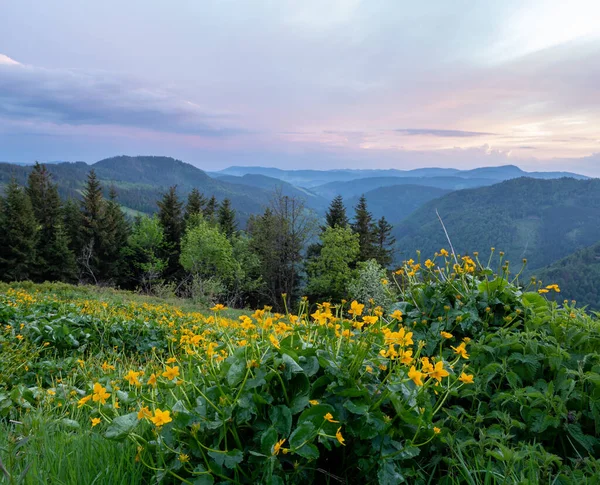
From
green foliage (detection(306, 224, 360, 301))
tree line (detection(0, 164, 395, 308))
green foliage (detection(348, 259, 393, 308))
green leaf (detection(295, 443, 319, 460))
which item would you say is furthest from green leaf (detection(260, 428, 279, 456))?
green foliage (detection(306, 224, 360, 301))

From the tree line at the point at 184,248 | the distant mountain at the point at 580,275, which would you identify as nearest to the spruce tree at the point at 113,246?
the tree line at the point at 184,248

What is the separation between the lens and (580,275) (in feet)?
338

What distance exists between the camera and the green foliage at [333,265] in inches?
1415

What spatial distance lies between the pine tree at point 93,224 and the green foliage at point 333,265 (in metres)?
21.9

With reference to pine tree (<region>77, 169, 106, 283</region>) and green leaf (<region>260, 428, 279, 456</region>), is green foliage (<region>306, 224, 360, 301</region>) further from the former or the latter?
green leaf (<region>260, 428, 279, 456</region>)

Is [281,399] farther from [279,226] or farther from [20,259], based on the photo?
[20,259]

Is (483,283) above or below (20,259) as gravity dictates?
above

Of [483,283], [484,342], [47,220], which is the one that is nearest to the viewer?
[484,342]

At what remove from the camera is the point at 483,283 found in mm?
2871

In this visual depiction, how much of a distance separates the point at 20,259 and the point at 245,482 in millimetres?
39041

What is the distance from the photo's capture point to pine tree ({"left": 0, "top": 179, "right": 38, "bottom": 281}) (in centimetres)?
3206

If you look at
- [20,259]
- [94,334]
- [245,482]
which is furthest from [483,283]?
[20,259]

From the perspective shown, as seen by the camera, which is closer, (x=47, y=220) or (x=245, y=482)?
(x=245, y=482)

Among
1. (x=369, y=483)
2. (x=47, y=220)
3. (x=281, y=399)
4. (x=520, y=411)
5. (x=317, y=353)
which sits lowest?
(x=47, y=220)
